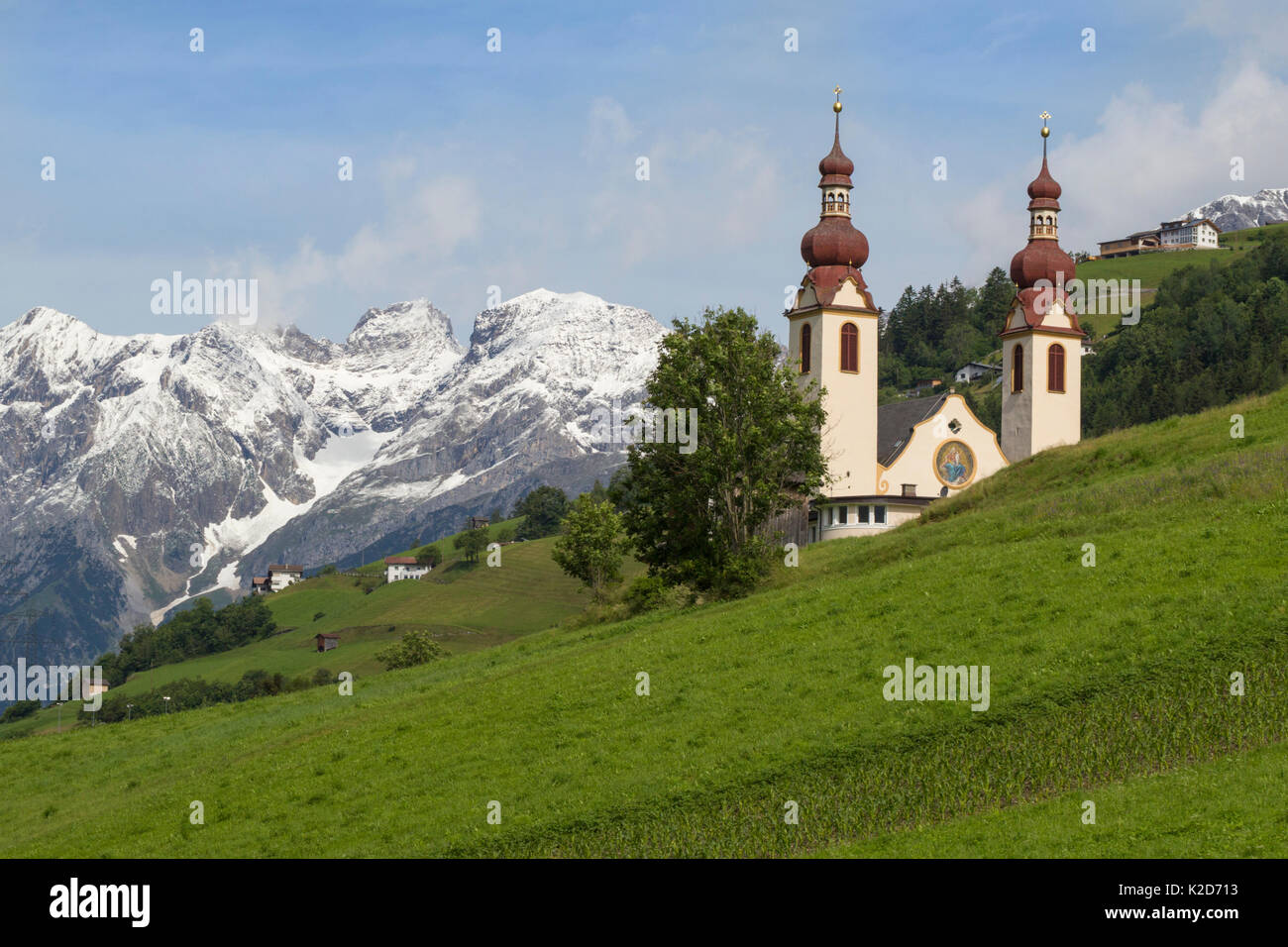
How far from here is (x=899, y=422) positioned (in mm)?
95188

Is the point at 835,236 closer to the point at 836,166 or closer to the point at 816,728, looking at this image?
the point at 836,166

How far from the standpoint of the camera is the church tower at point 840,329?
8881 centimetres

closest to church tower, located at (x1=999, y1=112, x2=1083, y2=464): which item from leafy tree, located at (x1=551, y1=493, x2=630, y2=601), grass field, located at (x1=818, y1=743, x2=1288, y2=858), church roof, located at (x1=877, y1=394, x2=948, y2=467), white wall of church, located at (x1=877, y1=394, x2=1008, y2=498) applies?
white wall of church, located at (x1=877, y1=394, x2=1008, y2=498)

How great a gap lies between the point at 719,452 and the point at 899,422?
3829 cm

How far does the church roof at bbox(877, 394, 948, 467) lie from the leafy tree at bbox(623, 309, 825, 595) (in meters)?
29.9

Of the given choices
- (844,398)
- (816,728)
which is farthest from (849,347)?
(816,728)

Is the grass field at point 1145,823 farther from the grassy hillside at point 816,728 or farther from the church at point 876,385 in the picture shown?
the church at point 876,385

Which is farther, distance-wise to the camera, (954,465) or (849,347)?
(954,465)

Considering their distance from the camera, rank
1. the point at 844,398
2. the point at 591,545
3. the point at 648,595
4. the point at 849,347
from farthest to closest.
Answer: the point at 849,347, the point at 844,398, the point at 591,545, the point at 648,595

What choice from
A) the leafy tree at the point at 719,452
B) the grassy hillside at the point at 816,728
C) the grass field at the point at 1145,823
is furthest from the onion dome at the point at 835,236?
the grass field at the point at 1145,823

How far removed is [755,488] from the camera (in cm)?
6003

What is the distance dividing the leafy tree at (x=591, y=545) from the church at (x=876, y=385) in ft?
38.0

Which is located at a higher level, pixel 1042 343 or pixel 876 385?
pixel 1042 343
